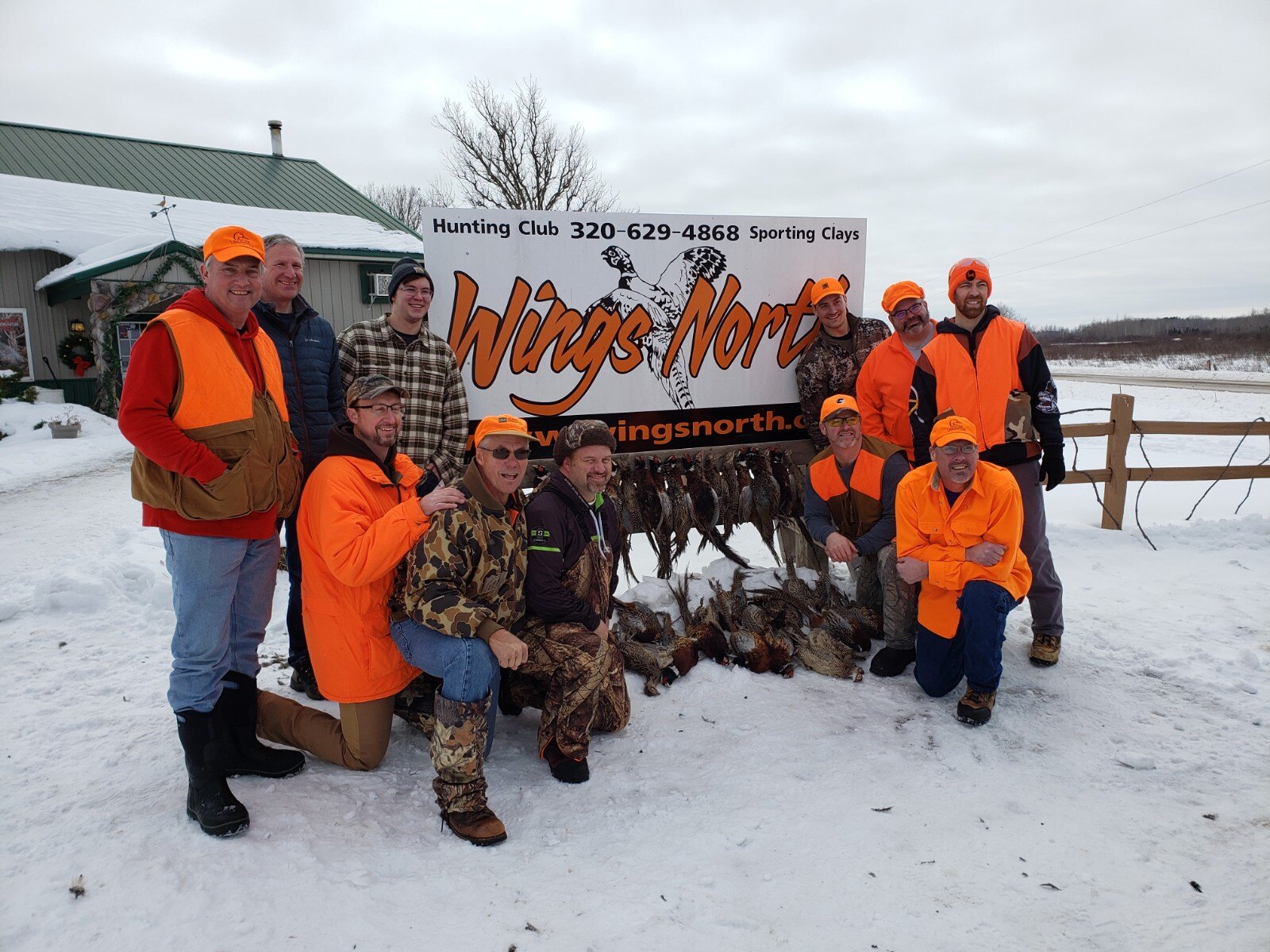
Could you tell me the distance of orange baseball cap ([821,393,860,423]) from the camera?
397 cm

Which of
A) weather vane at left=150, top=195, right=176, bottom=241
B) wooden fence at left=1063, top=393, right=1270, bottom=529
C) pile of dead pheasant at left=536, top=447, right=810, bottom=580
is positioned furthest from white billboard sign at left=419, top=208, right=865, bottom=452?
weather vane at left=150, top=195, right=176, bottom=241

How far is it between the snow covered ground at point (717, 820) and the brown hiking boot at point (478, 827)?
0.04m

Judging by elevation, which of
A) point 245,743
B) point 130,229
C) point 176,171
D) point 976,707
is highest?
point 176,171

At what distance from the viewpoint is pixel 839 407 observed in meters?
3.97

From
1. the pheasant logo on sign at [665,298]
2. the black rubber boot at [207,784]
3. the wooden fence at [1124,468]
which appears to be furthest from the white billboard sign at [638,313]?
the wooden fence at [1124,468]

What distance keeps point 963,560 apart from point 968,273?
153 cm

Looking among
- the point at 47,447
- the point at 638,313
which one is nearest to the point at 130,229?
the point at 47,447

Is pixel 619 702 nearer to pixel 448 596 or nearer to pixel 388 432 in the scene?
pixel 448 596

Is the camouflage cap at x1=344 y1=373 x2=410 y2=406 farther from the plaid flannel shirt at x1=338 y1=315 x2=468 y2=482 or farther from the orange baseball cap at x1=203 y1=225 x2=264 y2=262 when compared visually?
the plaid flannel shirt at x1=338 y1=315 x2=468 y2=482

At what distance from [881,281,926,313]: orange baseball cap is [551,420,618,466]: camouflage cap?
2.08 metres

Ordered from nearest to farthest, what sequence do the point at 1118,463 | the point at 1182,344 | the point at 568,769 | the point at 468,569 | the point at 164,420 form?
the point at 164,420 < the point at 468,569 < the point at 568,769 < the point at 1118,463 < the point at 1182,344

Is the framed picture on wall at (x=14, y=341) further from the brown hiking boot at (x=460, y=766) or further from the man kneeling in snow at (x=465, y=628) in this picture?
the brown hiking boot at (x=460, y=766)

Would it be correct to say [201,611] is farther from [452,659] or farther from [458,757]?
[458,757]

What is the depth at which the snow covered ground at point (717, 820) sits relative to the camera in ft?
7.26
